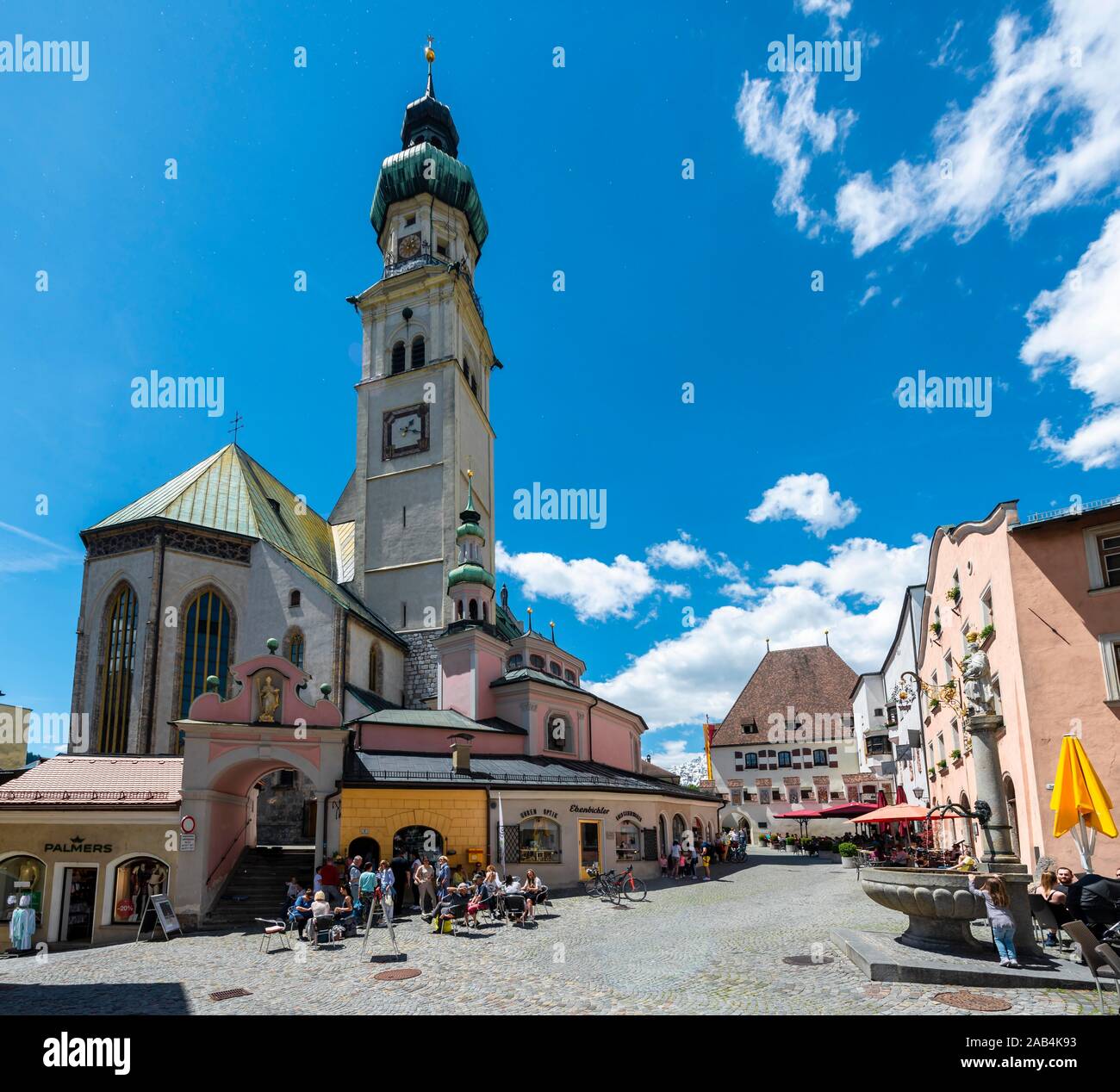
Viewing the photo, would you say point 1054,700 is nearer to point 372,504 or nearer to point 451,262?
point 372,504

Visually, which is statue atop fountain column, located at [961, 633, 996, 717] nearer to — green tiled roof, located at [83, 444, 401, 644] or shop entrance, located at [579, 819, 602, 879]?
shop entrance, located at [579, 819, 602, 879]

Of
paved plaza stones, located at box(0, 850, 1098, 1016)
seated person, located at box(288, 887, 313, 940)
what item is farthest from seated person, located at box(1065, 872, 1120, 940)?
seated person, located at box(288, 887, 313, 940)

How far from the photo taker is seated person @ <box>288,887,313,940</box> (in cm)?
1762

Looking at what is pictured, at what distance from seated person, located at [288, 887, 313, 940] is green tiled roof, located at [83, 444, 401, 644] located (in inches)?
739

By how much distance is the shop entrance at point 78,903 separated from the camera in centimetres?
2030

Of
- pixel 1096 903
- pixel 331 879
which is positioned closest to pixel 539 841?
pixel 331 879

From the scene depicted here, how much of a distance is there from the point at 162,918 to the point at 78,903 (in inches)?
102

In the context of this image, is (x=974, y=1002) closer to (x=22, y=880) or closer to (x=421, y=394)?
(x=22, y=880)

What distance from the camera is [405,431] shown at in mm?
47250
